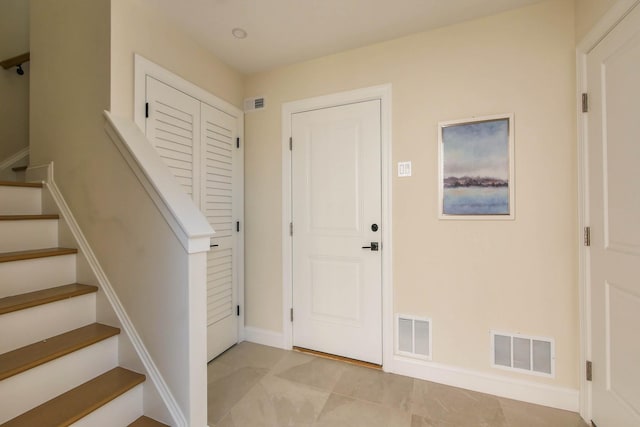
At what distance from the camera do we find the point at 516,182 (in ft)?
5.67

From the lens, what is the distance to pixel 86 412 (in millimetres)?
1109

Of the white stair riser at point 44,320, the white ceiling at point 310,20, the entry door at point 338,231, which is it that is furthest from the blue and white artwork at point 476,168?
the white stair riser at point 44,320

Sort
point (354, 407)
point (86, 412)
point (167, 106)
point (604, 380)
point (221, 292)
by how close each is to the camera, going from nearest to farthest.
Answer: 1. point (86, 412)
2. point (604, 380)
3. point (354, 407)
4. point (167, 106)
5. point (221, 292)

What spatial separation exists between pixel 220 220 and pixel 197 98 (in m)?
0.99

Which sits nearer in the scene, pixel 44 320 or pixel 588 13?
pixel 44 320

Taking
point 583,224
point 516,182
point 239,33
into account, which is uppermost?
point 239,33

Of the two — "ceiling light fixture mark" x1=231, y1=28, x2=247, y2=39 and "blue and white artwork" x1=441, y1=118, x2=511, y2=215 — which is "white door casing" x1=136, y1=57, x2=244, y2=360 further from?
"blue and white artwork" x1=441, y1=118, x2=511, y2=215

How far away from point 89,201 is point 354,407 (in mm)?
2061

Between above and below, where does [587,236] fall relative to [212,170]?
below

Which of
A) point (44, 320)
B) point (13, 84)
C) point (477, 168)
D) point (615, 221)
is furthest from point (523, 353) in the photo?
point (13, 84)

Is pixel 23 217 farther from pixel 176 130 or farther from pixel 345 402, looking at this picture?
pixel 345 402

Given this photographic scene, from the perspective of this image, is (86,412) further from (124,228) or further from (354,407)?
(354,407)

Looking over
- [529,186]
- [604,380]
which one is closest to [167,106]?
[529,186]

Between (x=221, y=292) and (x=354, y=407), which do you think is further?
(x=221, y=292)
